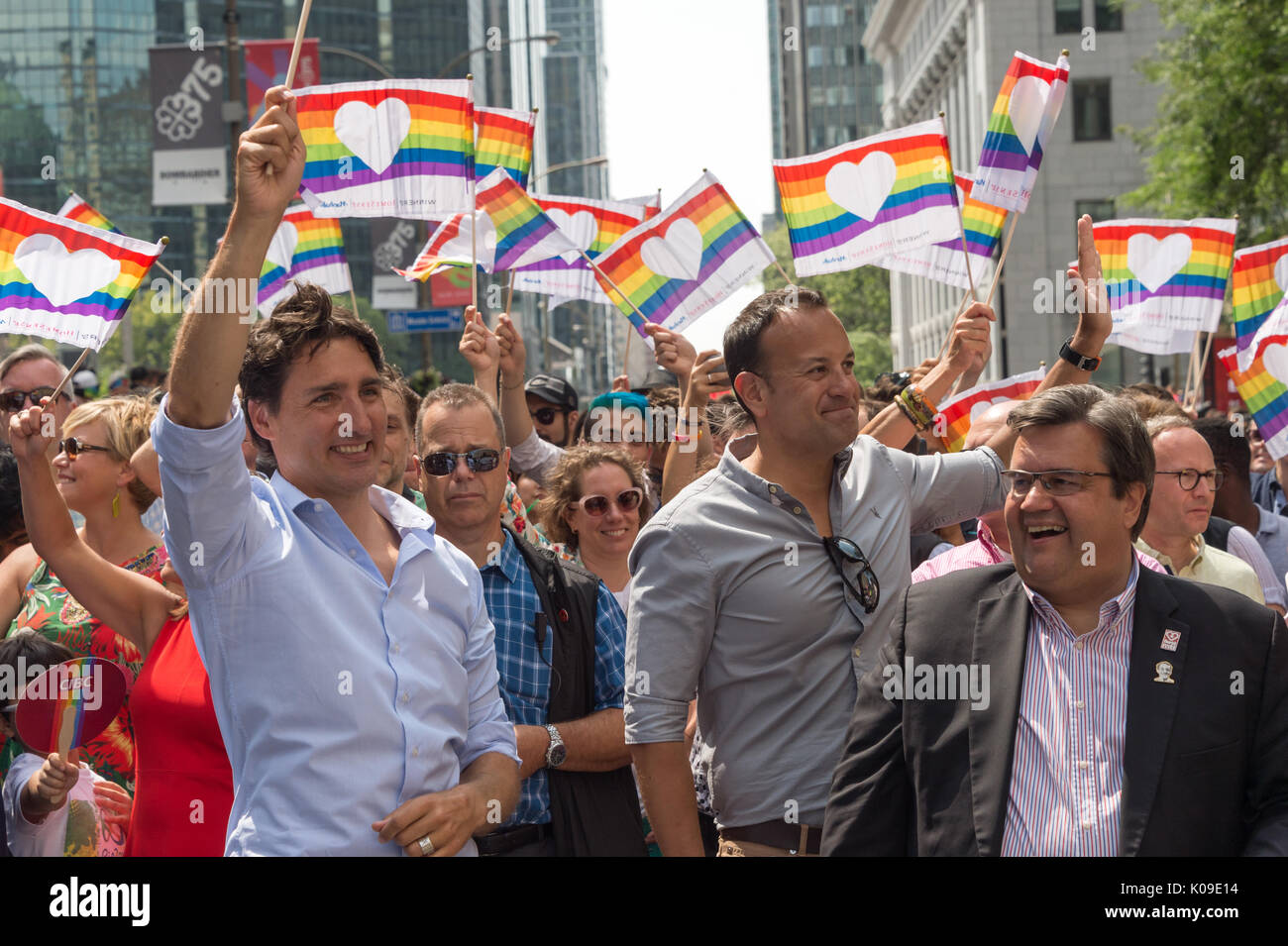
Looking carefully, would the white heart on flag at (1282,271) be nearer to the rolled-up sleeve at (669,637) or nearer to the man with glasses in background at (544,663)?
the man with glasses in background at (544,663)

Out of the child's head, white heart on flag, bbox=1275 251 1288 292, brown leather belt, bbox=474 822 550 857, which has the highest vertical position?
white heart on flag, bbox=1275 251 1288 292

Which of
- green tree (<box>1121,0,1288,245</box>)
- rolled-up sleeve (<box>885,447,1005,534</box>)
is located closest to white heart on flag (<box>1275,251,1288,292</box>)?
rolled-up sleeve (<box>885,447,1005,534</box>)

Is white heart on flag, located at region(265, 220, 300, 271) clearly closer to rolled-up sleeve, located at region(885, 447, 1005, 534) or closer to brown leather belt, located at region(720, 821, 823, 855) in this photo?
rolled-up sleeve, located at region(885, 447, 1005, 534)

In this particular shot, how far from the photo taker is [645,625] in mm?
3973

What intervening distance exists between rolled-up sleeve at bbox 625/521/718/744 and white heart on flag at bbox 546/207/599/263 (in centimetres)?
688

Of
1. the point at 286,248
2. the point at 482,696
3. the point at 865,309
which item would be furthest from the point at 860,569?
the point at 865,309

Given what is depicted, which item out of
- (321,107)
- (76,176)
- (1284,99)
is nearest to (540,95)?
(76,176)

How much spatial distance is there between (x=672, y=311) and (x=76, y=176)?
Answer: 79.5 meters

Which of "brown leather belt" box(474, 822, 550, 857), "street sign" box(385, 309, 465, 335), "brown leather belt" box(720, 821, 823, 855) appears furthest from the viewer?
"street sign" box(385, 309, 465, 335)

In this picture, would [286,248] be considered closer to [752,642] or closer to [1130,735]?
[752,642]

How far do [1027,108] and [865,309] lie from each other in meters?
81.1

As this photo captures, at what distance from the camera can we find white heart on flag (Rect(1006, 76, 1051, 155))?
24.8ft

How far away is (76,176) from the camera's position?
8044 centimetres

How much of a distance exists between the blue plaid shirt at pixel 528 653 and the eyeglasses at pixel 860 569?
72cm
